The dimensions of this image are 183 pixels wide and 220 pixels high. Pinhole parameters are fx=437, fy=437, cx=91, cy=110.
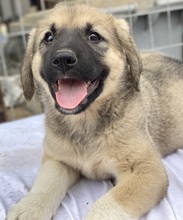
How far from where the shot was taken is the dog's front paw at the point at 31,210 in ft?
7.68

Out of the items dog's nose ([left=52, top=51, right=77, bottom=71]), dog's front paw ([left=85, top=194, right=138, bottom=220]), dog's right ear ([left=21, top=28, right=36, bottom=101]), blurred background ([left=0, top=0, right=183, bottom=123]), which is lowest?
blurred background ([left=0, top=0, right=183, bottom=123])

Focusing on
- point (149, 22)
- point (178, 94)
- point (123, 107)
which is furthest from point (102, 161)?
point (149, 22)

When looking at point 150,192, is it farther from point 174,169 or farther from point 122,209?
point 174,169

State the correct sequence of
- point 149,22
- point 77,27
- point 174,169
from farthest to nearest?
point 149,22 < point 174,169 < point 77,27

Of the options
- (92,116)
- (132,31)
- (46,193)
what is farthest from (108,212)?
(132,31)

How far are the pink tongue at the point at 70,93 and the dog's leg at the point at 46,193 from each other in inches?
19.2

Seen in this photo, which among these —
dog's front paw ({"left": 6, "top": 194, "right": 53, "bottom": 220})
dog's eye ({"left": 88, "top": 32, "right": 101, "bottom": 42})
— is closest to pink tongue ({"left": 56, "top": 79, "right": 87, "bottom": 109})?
dog's eye ({"left": 88, "top": 32, "right": 101, "bottom": 42})

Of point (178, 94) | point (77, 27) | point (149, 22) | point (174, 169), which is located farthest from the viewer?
point (149, 22)

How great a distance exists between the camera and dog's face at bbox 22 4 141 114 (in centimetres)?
233

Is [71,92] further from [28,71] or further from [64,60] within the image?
[28,71]

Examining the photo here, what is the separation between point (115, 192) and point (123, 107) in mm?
588

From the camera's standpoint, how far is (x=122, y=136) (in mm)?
2605

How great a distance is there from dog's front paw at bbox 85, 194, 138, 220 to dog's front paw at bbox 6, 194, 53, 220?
0.82 feet

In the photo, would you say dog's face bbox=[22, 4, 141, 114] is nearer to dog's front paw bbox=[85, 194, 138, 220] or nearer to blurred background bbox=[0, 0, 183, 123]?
dog's front paw bbox=[85, 194, 138, 220]
